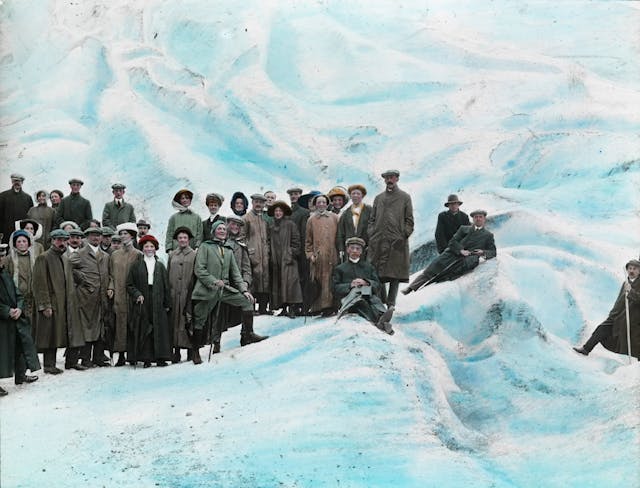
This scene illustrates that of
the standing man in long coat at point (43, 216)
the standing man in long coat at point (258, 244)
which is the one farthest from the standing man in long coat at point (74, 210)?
the standing man in long coat at point (258, 244)

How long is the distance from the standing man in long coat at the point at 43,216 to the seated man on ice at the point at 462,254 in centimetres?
437

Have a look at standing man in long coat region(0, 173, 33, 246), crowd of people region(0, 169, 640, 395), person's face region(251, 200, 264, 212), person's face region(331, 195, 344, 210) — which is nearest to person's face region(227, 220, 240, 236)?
crowd of people region(0, 169, 640, 395)

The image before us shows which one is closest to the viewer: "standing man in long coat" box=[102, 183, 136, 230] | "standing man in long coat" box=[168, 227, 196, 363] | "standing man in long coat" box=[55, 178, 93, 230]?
"standing man in long coat" box=[168, 227, 196, 363]

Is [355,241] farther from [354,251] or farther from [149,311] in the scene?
[149,311]

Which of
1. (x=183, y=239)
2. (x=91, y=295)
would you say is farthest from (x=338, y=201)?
(x=91, y=295)

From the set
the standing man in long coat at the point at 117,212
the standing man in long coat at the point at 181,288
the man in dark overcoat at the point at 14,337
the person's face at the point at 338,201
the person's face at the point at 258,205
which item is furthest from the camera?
the standing man in long coat at the point at 117,212

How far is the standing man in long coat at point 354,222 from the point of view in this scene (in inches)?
362

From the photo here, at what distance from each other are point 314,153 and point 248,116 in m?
1.28

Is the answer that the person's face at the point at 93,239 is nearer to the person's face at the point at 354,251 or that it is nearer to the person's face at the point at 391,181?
the person's face at the point at 354,251

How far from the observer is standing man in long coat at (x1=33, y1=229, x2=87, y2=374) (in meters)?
8.21

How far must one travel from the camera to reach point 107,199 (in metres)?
12.3

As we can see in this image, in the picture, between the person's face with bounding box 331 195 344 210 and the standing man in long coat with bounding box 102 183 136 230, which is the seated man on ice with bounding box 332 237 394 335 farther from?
the standing man in long coat with bounding box 102 183 136 230

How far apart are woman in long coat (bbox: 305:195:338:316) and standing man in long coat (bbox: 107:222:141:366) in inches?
74.7

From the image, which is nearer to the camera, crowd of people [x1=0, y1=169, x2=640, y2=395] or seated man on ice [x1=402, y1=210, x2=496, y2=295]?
crowd of people [x1=0, y1=169, x2=640, y2=395]
